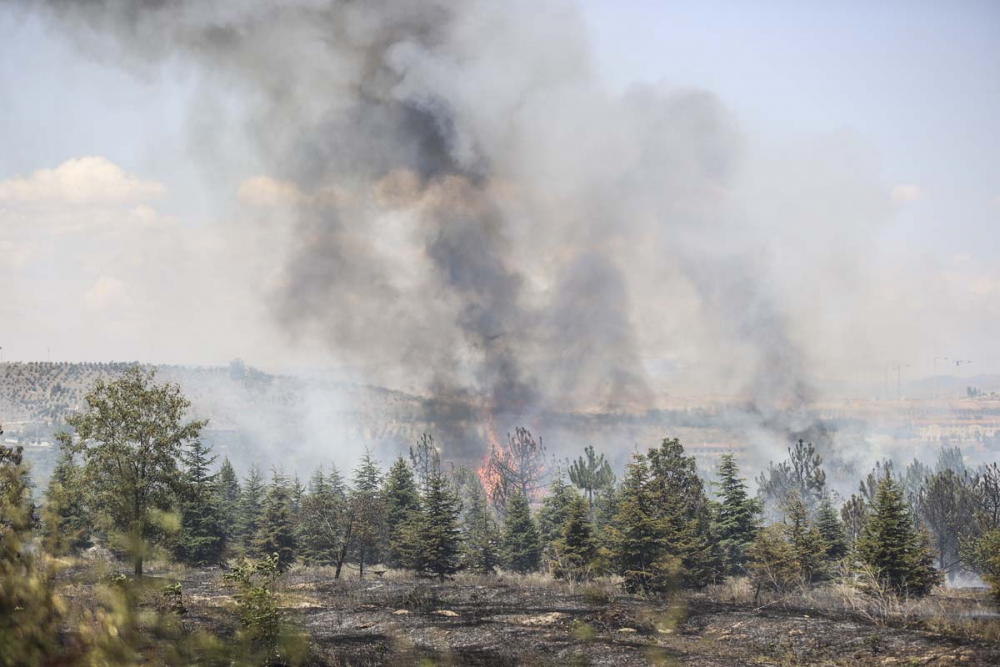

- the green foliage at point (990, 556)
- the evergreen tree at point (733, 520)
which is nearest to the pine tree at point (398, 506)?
the evergreen tree at point (733, 520)

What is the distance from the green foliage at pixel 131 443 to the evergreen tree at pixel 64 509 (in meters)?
0.98

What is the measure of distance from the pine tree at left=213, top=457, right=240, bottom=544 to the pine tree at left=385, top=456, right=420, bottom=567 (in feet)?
43.4


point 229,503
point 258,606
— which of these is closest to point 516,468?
point 229,503

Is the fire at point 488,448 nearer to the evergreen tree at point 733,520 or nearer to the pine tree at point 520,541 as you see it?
the pine tree at point 520,541

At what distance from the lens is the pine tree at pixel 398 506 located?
57188 millimetres

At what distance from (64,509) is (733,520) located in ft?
155

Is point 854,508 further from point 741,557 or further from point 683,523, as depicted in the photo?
point 683,523

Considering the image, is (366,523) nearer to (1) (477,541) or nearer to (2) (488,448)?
(1) (477,541)

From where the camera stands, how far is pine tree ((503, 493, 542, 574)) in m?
58.4

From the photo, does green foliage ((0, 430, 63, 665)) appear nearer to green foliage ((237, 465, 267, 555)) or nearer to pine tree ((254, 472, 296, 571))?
pine tree ((254, 472, 296, 571))

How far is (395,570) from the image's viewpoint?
62.7 metres

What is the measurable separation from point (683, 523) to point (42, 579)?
44.7 metres

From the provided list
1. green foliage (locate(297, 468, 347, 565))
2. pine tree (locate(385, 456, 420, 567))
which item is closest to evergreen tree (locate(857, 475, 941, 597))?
pine tree (locate(385, 456, 420, 567))

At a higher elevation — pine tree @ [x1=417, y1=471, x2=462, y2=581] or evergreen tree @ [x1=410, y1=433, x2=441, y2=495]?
evergreen tree @ [x1=410, y1=433, x2=441, y2=495]
